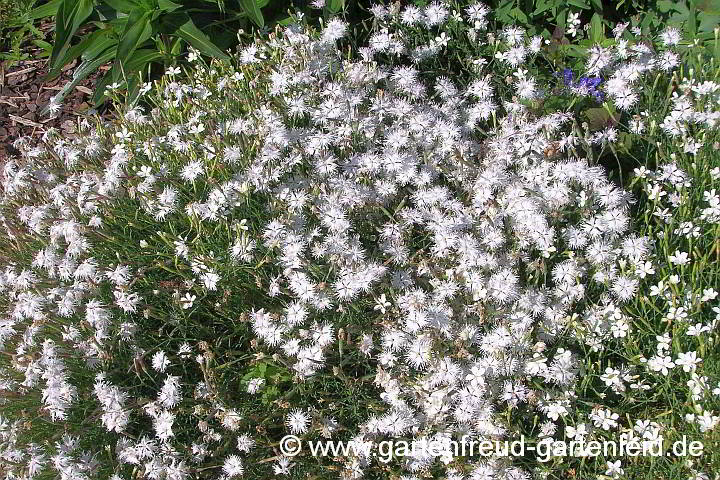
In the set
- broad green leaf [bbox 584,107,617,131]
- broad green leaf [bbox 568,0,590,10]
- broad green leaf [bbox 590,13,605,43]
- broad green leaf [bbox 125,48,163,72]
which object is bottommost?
broad green leaf [bbox 584,107,617,131]

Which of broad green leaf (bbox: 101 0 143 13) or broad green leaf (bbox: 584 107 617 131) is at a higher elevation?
broad green leaf (bbox: 101 0 143 13)

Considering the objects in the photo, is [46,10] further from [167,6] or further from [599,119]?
[599,119]

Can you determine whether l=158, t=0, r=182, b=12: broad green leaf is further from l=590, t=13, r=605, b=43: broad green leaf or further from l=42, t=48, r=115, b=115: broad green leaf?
l=590, t=13, r=605, b=43: broad green leaf

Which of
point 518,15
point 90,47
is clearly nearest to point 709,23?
point 518,15

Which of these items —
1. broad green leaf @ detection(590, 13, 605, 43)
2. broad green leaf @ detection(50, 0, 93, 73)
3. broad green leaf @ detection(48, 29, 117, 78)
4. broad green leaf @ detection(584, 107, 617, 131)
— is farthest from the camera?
broad green leaf @ detection(48, 29, 117, 78)

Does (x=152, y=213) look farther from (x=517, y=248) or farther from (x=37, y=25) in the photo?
(x=37, y=25)

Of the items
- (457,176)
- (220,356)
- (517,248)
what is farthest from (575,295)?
(220,356)

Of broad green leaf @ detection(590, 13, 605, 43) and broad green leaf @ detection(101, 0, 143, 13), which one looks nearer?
broad green leaf @ detection(590, 13, 605, 43)

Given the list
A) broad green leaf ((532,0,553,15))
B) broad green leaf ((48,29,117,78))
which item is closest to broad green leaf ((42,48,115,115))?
broad green leaf ((48,29,117,78))
